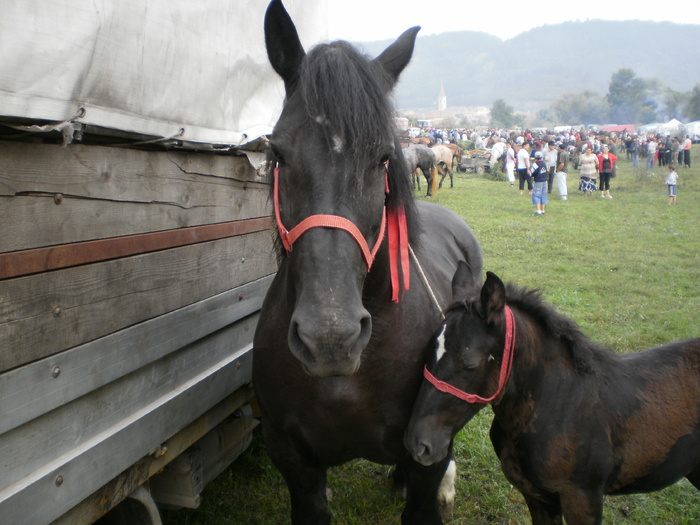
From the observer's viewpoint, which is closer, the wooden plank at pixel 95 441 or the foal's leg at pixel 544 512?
the wooden plank at pixel 95 441

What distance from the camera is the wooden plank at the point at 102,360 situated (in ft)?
5.63

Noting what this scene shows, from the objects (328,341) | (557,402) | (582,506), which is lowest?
(582,506)

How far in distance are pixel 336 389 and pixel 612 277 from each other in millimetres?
8887

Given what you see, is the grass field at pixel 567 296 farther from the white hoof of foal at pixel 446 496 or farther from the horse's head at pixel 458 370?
the horse's head at pixel 458 370

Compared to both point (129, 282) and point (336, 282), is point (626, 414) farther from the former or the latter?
point (129, 282)

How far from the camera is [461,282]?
118 inches

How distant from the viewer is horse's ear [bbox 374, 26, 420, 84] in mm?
2414

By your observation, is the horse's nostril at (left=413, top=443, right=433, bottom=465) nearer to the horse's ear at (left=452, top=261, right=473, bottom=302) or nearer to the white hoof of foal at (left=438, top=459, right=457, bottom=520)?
the horse's ear at (left=452, top=261, right=473, bottom=302)

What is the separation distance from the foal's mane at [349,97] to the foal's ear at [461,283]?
105cm

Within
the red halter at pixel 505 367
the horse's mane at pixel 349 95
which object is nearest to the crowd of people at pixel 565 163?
the red halter at pixel 505 367

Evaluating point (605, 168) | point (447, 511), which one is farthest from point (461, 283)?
point (605, 168)

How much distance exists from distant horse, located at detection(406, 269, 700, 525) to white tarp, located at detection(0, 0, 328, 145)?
146 centimetres

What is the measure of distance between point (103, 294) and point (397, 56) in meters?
1.55

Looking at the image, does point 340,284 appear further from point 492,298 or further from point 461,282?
point 461,282
